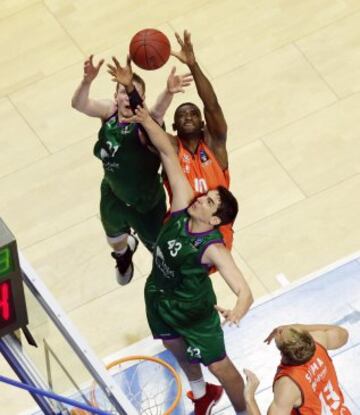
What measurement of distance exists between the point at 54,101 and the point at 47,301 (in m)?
3.74

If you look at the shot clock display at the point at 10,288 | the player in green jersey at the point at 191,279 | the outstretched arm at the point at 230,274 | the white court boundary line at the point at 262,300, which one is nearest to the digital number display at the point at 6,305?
the shot clock display at the point at 10,288

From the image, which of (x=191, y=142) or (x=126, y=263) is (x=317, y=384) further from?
(x=126, y=263)

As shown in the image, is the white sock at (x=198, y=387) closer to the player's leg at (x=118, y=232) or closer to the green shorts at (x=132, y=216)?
the green shorts at (x=132, y=216)

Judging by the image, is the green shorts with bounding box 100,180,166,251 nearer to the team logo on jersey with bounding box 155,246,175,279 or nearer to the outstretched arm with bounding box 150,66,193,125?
the outstretched arm with bounding box 150,66,193,125

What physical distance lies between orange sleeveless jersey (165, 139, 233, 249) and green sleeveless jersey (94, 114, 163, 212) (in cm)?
27

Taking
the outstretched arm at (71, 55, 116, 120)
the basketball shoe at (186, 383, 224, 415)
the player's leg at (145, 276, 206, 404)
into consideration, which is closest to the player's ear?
the player's leg at (145, 276, 206, 404)

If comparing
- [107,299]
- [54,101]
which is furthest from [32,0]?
[107,299]

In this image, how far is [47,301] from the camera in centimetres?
546

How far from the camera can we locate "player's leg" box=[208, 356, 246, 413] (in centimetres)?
651

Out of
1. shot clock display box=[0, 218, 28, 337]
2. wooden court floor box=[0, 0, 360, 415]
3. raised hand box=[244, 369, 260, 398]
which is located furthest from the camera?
wooden court floor box=[0, 0, 360, 415]

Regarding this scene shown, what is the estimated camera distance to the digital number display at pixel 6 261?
450cm

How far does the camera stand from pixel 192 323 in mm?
6387

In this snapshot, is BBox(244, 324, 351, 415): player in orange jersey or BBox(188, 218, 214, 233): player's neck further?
BBox(188, 218, 214, 233): player's neck

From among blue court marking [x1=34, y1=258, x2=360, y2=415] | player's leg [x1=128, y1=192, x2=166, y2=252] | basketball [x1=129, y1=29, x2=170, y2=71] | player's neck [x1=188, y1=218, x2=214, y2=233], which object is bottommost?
blue court marking [x1=34, y1=258, x2=360, y2=415]
